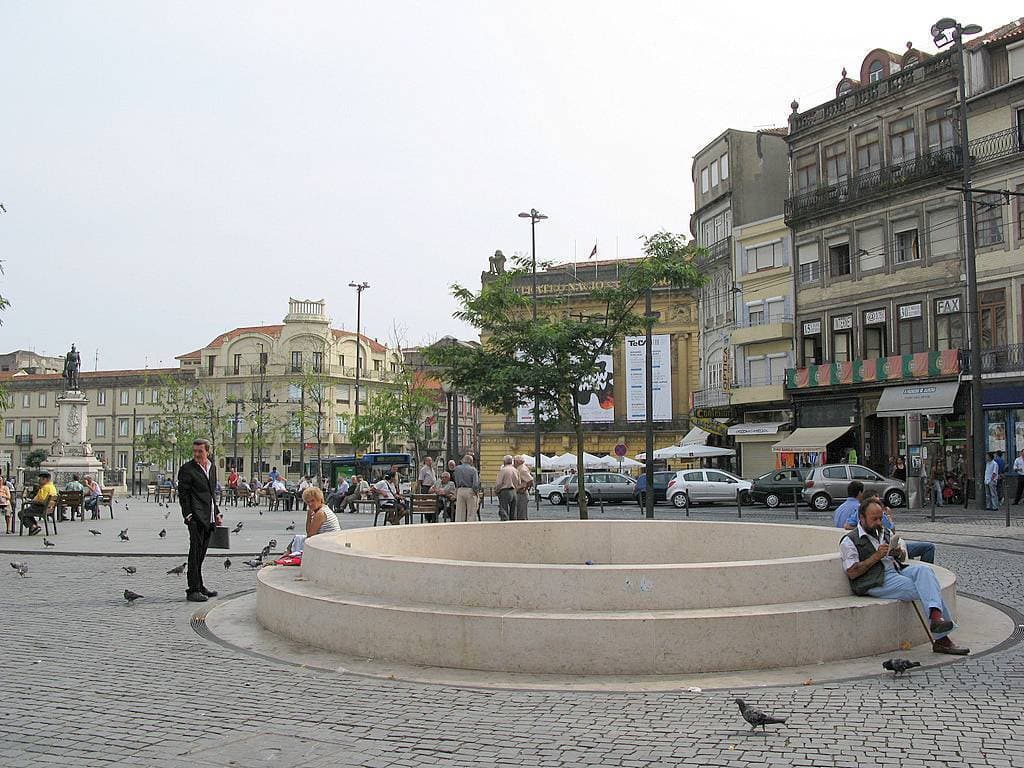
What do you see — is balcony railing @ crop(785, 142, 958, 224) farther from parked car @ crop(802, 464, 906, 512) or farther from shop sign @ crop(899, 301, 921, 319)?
A: parked car @ crop(802, 464, 906, 512)

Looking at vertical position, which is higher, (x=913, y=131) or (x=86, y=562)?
(x=913, y=131)

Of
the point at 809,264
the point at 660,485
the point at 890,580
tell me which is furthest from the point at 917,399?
the point at 890,580

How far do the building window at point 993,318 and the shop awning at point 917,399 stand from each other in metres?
1.80

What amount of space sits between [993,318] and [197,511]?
3042cm

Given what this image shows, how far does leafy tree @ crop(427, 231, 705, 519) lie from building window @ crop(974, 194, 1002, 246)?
13.8 m

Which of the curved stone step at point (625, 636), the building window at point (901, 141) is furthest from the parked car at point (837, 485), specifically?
the curved stone step at point (625, 636)

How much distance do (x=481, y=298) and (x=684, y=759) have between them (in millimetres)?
21329

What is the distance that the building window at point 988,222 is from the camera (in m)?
34.0

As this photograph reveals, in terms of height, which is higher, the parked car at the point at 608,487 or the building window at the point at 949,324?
the building window at the point at 949,324

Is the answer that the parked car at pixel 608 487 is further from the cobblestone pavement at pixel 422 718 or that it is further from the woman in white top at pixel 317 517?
the cobblestone pavement at pixel 422 718

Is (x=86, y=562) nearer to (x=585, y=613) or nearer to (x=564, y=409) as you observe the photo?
(x=585, y=613)

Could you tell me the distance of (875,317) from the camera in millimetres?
38656

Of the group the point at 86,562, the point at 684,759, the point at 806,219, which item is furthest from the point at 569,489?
the point at 684,759

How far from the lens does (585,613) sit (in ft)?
25.1
